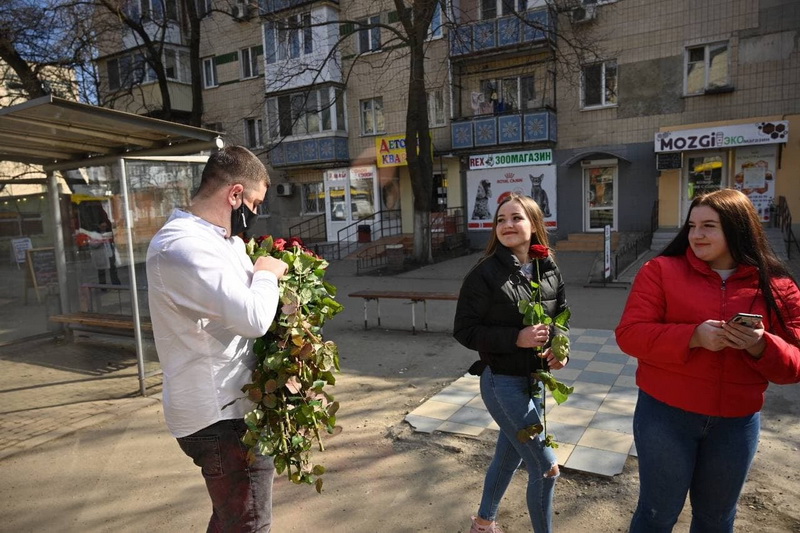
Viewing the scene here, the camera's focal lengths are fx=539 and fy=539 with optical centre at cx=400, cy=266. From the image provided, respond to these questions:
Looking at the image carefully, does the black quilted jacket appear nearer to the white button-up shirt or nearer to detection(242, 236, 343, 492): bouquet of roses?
detection(242, 236, 343, 492): bouquet of roses

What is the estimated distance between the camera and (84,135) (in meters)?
5.07

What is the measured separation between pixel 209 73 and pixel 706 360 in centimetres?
2719

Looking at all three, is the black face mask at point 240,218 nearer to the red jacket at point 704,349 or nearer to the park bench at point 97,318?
the red jacket at point 704,349

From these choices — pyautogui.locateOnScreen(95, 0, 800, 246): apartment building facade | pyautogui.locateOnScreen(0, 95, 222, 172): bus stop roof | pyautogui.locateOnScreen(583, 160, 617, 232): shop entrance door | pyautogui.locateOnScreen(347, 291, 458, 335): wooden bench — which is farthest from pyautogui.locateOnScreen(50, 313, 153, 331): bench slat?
pyautogui.locateOnScreen(583, 160, 617, 232): shop entrance door

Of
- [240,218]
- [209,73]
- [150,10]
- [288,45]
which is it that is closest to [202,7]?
[288,45]

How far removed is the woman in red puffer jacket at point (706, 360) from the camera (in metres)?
2.08

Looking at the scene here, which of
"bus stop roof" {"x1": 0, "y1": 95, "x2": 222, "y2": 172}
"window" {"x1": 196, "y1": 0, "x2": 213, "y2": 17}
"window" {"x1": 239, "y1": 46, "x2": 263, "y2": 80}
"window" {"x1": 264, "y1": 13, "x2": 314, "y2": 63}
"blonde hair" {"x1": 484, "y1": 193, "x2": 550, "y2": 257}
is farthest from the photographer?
"window" {"x1": 239, "y1": 46, "x2": 263, "y2": 80}

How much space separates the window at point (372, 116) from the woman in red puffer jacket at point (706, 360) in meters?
20.0

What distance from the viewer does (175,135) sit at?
5.07 metres

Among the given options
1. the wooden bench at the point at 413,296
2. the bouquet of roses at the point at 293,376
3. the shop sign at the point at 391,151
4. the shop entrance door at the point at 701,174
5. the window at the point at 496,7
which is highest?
the window at the point at 496,7

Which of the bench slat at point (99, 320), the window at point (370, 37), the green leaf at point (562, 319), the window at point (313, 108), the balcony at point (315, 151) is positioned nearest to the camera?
the green leaf at point (562, 319)

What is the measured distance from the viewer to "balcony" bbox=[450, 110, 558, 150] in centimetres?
1748

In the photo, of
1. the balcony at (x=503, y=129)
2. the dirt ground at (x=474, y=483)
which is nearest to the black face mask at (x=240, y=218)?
the dirt ground at (x=474, y=483)

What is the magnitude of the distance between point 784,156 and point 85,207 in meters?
16.9
